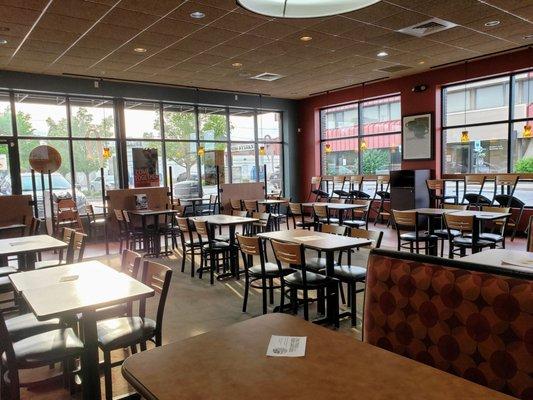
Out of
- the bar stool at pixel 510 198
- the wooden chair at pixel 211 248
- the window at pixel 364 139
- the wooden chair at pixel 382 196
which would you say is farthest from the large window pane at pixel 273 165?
the wooden chair at pixel 211 248

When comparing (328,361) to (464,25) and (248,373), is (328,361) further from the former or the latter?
(464,25)

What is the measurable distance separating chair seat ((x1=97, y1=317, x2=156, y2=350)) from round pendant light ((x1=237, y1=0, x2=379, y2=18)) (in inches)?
144

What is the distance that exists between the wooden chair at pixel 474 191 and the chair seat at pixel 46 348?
7225 millimetres

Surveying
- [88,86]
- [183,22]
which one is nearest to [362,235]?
[183,22]

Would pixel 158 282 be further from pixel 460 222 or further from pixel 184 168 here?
pixel 184 168

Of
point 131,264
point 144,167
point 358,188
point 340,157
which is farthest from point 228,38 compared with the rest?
point 340,157

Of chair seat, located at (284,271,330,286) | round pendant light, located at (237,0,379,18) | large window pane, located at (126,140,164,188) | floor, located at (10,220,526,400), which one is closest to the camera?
floor, located at (10,220,526,400)

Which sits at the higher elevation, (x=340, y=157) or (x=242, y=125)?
(x=242, y=125)

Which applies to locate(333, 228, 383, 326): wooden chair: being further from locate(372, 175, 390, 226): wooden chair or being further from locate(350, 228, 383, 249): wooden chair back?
locate(372, 175, 390, 226): wooden chair

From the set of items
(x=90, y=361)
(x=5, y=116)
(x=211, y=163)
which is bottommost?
(x=90, y=361)

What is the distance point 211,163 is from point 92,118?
2961mm

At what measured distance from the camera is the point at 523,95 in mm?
8070

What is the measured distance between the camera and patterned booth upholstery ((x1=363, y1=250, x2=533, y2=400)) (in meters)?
1.62

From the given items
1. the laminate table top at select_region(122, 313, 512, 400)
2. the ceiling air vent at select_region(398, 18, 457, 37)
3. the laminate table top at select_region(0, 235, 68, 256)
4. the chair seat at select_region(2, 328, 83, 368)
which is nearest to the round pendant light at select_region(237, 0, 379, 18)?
the ceiling air vent at select_region(398, 18, 457, 37)
